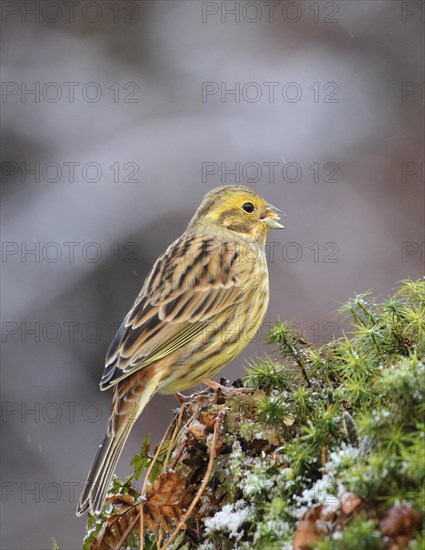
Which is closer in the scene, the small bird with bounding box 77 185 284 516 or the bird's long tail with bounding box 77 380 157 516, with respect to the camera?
the bird's long tail with bounding box 77 380 157 516

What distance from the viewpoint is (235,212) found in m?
4.96

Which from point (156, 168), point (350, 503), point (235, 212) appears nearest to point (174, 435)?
point (350, 503)

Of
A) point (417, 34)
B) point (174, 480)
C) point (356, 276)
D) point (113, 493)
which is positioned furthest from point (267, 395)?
A: point (417, 34)

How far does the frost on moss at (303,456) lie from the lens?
2.00m

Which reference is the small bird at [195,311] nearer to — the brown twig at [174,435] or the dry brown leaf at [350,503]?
the brown twig at [174,435]

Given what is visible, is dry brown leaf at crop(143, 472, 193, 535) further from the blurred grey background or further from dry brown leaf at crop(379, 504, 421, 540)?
the blurred grey background

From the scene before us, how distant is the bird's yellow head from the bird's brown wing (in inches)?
8.6

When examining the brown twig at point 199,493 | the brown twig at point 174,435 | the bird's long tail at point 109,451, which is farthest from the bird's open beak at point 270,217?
the brown twig at point 199,493

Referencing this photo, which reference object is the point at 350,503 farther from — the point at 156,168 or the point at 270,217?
the point at 156,168

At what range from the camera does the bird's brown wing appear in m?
4.03

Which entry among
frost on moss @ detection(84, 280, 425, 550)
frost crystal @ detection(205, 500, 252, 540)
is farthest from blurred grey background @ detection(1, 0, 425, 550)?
frost crystal @ detection(205, 500, 252, 540)

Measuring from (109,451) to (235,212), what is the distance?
6.15 feet

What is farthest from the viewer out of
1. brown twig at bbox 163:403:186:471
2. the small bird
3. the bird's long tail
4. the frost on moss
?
the small bird

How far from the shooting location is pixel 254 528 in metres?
2.35
